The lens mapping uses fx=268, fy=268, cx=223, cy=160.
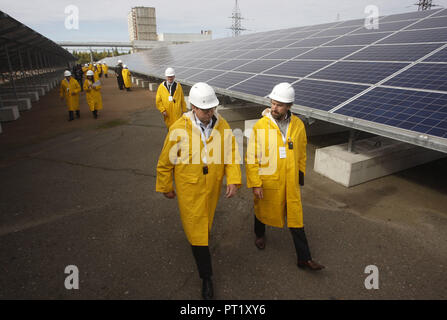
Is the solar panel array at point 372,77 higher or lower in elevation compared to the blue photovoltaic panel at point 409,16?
lower

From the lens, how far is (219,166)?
2.78 metres

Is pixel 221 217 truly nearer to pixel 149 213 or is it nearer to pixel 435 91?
pixel 149 213

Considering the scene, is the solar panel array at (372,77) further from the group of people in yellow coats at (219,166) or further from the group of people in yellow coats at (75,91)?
the group of people in yellow coats at (75,91)

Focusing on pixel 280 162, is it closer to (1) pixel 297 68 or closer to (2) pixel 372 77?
(2) pixel 372 77

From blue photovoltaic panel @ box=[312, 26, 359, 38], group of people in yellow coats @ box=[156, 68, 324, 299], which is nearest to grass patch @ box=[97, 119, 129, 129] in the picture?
group of people in yellow coats @ box=[156, 68, 324, 299]

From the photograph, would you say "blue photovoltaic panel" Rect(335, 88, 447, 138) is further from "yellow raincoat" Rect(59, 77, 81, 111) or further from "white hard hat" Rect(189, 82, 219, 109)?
"yellow raincoat" Rect(59, 77, 81, 111)

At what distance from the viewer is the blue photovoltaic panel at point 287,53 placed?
31.1 feet

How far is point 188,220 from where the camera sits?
105 inches

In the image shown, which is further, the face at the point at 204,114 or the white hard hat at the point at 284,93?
the white hard hat at the point at 284,93

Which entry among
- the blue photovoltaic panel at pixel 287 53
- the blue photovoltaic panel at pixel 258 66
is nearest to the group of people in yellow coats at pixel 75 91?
the blue photovoltaic panel at pixel 258 66

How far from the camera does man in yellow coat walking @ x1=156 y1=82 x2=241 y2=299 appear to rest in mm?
2586

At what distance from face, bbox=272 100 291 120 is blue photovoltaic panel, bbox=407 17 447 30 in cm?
748

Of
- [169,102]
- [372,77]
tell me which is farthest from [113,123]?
[372,77]

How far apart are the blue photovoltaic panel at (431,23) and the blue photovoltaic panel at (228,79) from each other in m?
5.11
